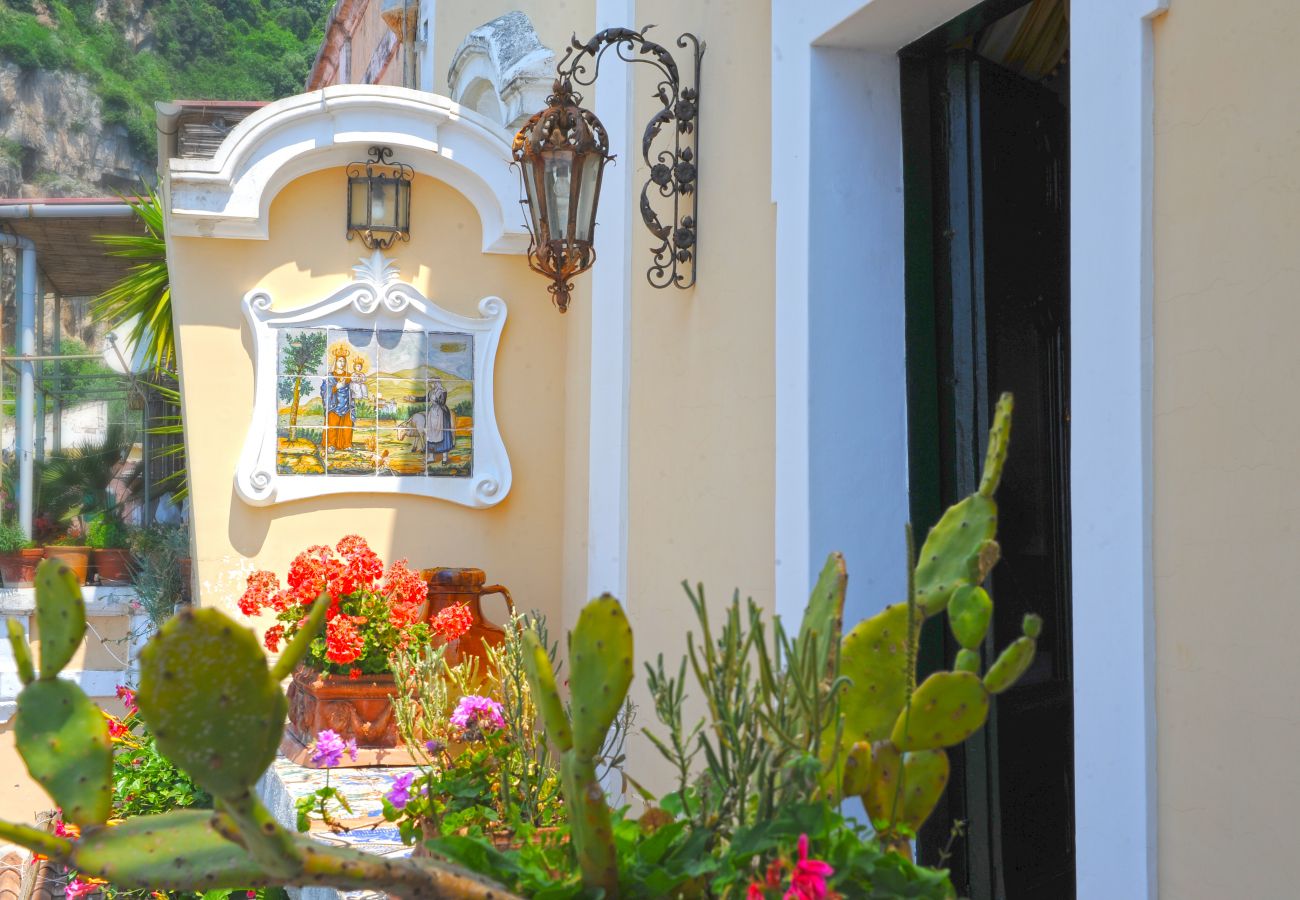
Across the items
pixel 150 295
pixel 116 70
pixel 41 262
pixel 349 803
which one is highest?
pixel 116 70

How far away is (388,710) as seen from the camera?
5.17m

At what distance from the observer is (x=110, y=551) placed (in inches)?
487

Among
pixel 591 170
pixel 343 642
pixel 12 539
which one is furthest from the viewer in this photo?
pixel 12 539

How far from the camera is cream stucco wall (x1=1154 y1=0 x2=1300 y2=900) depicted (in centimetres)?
209

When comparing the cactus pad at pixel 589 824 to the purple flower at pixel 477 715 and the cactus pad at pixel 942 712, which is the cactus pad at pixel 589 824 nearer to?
the cactus pad at pixel 942 712

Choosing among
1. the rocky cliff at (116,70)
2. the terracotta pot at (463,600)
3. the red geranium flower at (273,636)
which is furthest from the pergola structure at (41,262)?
the rocky cliff at (116,70)

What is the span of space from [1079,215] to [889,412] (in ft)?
3.56

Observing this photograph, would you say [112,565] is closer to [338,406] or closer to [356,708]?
[338,406]

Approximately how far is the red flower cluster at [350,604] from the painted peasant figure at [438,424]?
984mm

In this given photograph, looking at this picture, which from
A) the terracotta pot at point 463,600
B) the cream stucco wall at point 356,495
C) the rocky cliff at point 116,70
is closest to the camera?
the terracotta pot at point 463,600

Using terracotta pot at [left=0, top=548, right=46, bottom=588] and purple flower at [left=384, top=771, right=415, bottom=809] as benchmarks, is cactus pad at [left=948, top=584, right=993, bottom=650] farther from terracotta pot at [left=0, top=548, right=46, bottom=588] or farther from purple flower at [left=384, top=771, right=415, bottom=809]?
terracotta pot at [left=0, top=548, right=46, bottom=588]

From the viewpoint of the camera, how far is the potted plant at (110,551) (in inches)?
487

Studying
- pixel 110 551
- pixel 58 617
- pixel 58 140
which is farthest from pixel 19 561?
pixel 58 140

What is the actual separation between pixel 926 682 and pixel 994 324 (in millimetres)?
2236
